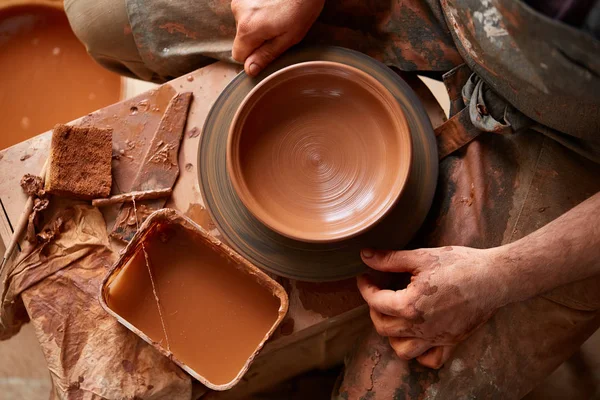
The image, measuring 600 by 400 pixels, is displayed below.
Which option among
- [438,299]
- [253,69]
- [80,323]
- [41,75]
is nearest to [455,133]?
[438,299]

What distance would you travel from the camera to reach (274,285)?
143 centimetres

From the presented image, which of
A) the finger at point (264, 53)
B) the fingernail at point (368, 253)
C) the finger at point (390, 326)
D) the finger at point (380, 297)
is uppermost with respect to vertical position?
the finger at point (264, 53)

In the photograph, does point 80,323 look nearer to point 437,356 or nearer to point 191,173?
point 191,173

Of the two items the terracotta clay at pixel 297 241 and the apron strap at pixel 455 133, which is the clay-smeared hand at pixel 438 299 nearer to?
the terracotta clay at pixel 297 241

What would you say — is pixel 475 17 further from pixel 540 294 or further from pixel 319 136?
pixel 540 294

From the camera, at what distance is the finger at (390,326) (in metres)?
1.34

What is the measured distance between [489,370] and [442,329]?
25 centimetres

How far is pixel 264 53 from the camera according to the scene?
4.81 feet

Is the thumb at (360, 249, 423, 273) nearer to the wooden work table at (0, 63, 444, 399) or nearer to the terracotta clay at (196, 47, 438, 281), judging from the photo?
the terracotta clay at (196, 47, 438, 281)

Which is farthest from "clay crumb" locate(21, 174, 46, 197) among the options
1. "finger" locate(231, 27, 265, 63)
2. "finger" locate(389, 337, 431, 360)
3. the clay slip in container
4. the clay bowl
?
"finger" locate(389, 337, 431, 360)

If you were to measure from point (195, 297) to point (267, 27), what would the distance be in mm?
778

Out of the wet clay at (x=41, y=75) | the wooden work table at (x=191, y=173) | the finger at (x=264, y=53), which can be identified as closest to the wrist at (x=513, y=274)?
the wooden work table at (x=191, y=173)

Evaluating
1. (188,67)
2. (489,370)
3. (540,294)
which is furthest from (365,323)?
(188,67)

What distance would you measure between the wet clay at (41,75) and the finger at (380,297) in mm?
1529
